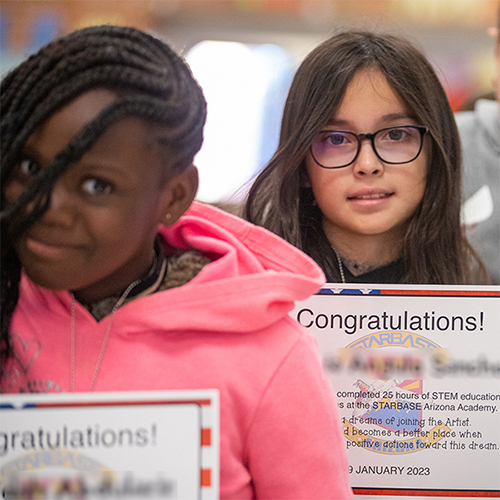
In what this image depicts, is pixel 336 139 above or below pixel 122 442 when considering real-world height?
above

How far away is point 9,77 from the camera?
0.75 m

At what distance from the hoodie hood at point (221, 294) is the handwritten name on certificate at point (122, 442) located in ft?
0.30

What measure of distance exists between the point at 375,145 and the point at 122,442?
55 centimetres

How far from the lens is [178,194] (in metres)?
0.76

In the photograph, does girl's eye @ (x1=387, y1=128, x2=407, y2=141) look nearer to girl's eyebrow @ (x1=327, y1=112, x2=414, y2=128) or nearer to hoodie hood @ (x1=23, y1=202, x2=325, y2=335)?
girl's eyebrow @ (x1=327, y1=112, x2=414, y2=128)

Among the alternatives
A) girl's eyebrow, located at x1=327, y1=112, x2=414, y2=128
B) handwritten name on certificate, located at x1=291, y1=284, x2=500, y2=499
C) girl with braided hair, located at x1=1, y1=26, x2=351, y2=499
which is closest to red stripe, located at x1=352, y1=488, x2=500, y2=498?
handwritten name on certificate, located at x1=291, y1=284, x2=500, y2=499

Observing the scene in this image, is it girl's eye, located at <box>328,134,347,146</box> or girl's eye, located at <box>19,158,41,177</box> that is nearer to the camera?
girl's eye, located at <box>19,158,41,177</box>

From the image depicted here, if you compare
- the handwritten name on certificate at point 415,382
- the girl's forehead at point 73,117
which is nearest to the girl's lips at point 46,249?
the girl's forehead at point 73,117

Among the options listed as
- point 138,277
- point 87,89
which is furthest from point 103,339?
point 87,89

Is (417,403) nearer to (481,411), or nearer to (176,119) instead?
(481,411)

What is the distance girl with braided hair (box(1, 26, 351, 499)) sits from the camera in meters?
0.70

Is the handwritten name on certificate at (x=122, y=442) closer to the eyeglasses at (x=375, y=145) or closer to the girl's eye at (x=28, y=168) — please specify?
the girl's eye at (x=28, y=168)


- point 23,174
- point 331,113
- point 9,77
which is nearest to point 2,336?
point 23,174

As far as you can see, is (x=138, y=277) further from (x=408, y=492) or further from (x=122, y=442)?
(x=408, y=492)
